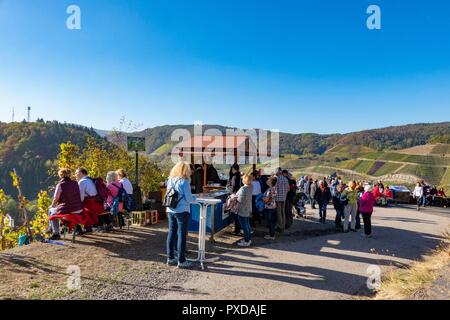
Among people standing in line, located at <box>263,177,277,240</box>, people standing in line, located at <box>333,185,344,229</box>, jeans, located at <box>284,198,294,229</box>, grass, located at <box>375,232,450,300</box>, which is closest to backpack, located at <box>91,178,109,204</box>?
people standing in line, located at <box>263,177,277,240</box>

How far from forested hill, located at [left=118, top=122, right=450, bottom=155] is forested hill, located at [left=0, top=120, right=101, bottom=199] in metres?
42.5

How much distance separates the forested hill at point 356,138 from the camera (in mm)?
155113

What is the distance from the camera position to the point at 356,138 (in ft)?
552

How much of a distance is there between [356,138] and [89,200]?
174454 millimetres

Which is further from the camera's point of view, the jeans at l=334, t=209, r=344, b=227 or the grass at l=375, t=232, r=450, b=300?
the jeans at l=334, t=209, r=344, b=227

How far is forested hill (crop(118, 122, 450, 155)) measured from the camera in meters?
155

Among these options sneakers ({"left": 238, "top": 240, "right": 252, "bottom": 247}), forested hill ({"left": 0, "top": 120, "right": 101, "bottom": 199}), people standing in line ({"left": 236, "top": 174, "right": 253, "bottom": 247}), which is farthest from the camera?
forested hill ({"left": 0, "top": 120, "right": 101, "bottom": 199})

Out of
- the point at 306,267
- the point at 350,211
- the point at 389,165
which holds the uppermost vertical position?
the point at 389,165

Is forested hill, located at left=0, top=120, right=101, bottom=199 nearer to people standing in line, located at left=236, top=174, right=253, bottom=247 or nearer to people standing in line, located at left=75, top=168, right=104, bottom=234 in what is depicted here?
people standing in line, located at left=75, top=168, right=104, bottom=234

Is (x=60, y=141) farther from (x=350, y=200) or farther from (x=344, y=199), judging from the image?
(x=350, y=200)

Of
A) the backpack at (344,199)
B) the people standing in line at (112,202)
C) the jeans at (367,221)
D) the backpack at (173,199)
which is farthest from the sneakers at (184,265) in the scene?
the backpack at (344,199)

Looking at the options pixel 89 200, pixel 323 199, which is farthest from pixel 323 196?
pixel 89 200
